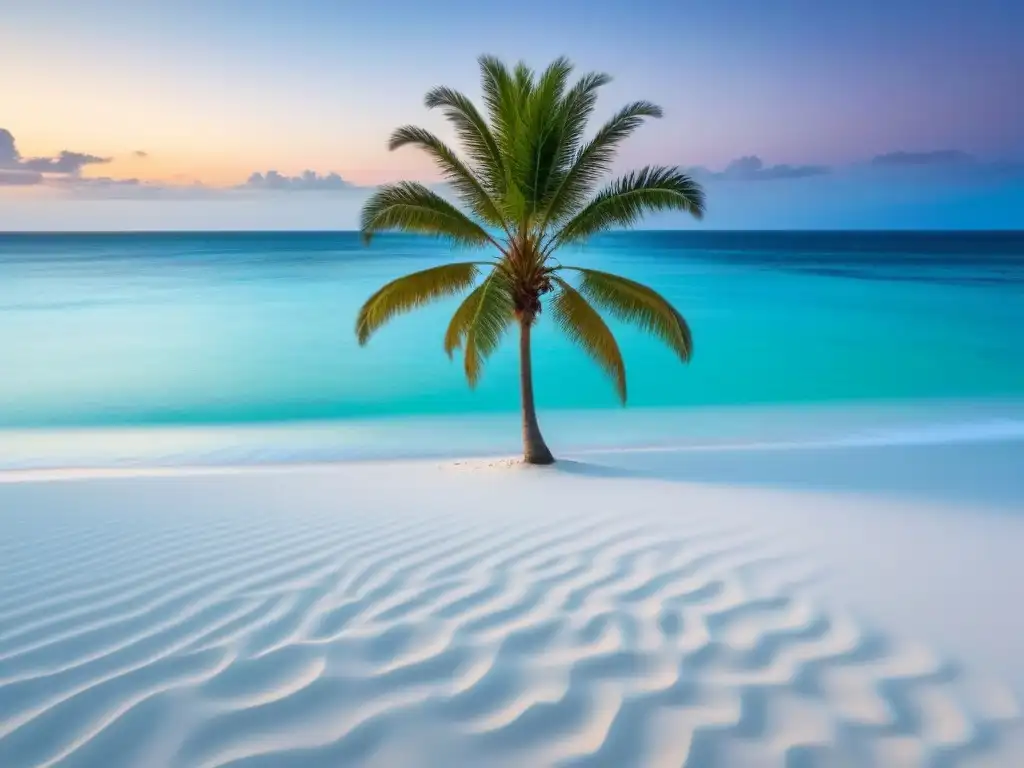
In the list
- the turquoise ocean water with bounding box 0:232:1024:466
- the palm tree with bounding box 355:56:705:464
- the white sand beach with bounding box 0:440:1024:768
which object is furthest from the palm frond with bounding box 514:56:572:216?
the turquoise ocean water with bounding box 0:232:1024:466

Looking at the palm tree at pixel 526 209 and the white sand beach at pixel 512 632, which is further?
the palm tree at pixel 526 209

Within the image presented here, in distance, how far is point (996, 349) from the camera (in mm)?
25594

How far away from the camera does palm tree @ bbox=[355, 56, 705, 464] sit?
8898 millimetres

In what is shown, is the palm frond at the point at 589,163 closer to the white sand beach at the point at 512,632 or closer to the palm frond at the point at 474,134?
the palm frond at the point at 474,134

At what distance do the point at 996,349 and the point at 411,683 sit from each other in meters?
28.2

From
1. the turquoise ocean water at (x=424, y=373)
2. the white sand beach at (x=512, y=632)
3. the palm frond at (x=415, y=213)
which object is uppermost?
the palm frond at (x=415, y=213)

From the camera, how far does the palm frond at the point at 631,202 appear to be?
8664 millimetres

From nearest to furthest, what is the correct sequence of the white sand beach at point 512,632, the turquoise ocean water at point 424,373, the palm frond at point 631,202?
the white sand beach at point 512,632 < the palm frond at point 631,202 < the turquoise ocean water at point 424,373

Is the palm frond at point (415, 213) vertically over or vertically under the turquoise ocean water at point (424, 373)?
over

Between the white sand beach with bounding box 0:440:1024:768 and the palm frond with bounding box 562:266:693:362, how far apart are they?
2808mm

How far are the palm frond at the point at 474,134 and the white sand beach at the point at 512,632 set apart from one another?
4.46 m

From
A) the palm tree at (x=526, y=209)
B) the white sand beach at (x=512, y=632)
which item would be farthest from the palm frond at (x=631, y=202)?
the white sand beach at (x=512, y=632)

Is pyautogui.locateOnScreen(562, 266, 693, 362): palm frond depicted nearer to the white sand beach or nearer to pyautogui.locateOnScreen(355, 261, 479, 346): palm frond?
pyautogui.locateOnScreen(355, 261, 479, 346): palm frond

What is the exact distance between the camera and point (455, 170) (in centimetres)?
928
